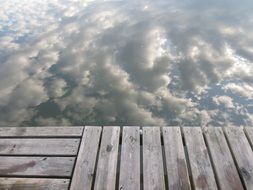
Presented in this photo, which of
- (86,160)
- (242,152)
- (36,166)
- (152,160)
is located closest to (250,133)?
(242,152)

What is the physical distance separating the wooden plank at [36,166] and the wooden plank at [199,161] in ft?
3.11

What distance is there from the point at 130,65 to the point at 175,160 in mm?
2970

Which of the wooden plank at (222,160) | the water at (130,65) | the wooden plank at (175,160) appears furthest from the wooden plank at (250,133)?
the water at (130,65)

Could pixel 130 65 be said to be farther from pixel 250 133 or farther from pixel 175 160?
pixel 175 160

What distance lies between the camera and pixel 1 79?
15.5 ft

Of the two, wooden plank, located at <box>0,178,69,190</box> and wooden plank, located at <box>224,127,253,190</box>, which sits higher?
wooden plank, located at <box>0,178,69,190</box>

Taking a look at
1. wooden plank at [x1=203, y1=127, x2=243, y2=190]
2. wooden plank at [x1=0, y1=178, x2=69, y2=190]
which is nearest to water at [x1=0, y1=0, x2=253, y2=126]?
wooden plank at [x1=203, y1=127, x2=243, y2=190]

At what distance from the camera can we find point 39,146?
2.31m

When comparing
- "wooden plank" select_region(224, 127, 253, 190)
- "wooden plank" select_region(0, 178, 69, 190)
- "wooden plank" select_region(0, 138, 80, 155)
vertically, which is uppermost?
"wooden plank" select_region(0, 178, 69, 190)

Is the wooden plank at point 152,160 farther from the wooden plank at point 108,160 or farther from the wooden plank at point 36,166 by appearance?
the wooden plank at point 36,166

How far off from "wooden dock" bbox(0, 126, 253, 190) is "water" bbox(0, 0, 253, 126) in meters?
1.22

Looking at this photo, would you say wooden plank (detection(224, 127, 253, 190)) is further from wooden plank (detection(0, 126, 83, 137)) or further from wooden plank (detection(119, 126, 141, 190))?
wooden plank (detection(0, 126, 83, 137))

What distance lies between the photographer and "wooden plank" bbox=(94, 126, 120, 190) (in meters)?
1.94

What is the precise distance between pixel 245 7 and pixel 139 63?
408 centimetres
